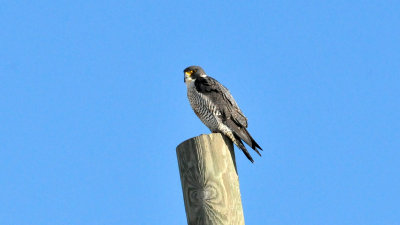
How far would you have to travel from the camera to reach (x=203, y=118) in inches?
241

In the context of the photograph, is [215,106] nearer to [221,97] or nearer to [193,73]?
[221,97]

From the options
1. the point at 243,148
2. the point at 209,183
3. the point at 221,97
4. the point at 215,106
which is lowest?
the point at 209,183

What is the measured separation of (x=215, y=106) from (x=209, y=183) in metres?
3.00

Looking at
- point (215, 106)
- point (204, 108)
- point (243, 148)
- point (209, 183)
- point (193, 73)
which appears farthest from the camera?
point (193, 73)

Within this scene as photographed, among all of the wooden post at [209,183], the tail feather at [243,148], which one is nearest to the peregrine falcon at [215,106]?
the tail feather at [243,148]

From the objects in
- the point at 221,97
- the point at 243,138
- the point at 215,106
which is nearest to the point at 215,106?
the point at 215,106

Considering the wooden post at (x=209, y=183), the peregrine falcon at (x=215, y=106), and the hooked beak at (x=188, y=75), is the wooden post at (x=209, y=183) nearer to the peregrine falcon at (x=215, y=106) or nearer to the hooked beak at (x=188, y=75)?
the peregrine falcon at (x=215, y=106)

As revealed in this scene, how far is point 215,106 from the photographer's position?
232 inches

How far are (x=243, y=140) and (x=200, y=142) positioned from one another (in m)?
2.27

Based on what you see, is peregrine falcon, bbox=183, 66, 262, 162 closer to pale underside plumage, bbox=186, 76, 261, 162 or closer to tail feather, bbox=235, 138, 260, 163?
pale underside plumage, bbox=186, 76, 261, 162

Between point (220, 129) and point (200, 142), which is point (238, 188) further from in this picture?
point (220, 129)

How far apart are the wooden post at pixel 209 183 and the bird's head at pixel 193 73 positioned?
333 cm

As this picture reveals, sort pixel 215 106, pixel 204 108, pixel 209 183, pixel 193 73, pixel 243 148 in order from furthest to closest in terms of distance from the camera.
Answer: pixel 193 73
pixel 204 108
pixel 215 106
pixel 243 148
pixel 209 183

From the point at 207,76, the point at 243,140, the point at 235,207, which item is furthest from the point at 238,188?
the point at 207,76
